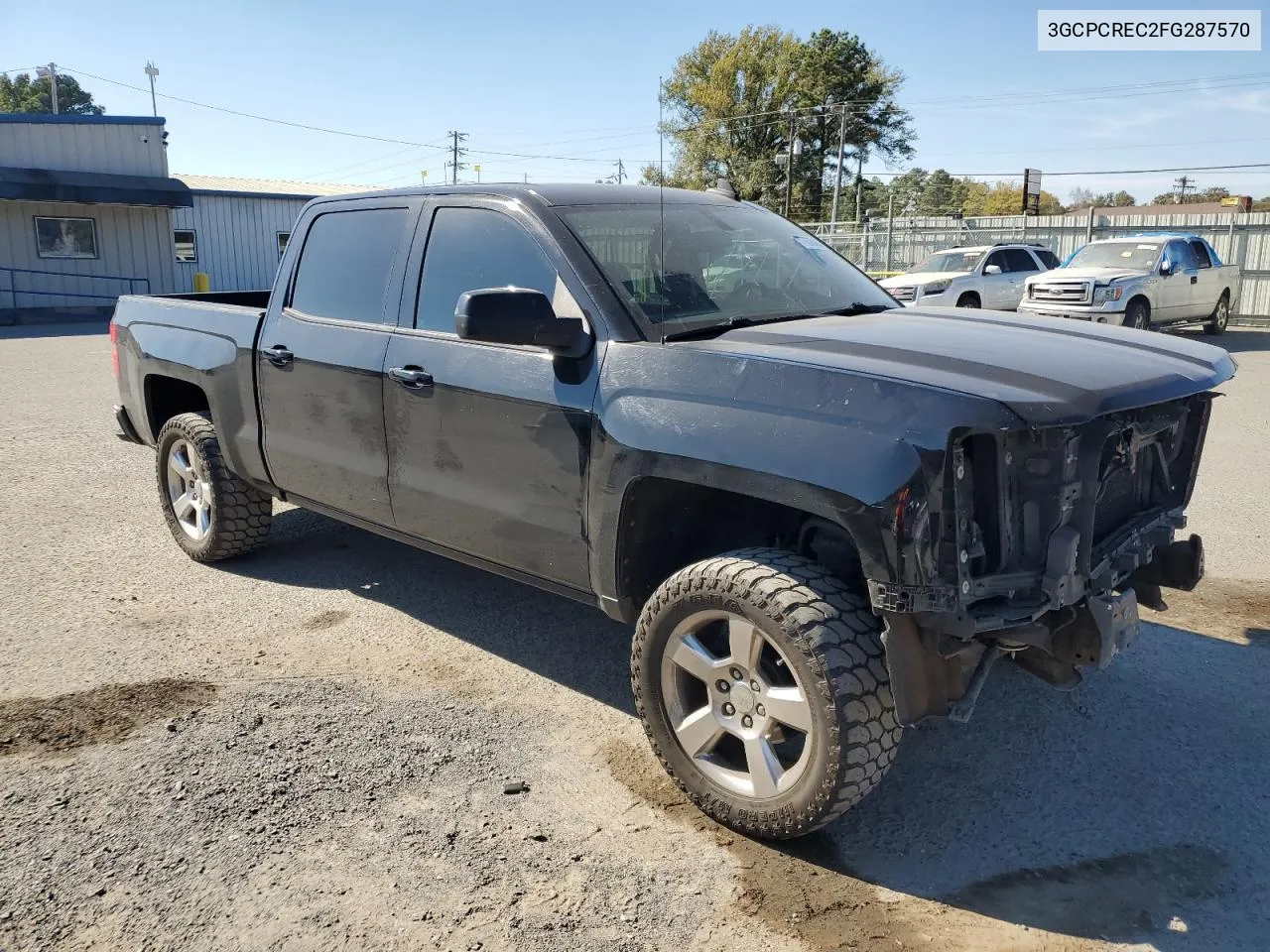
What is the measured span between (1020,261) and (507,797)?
1976 centimetres

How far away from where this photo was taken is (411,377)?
401 cm

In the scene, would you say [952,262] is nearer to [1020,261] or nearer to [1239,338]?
[1020,261]

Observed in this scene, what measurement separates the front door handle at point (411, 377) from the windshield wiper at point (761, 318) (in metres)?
1.08

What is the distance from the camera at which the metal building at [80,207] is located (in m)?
26.3

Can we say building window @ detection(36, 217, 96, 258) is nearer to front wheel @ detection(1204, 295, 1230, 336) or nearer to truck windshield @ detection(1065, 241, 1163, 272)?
truck windshield @ detection(1065, 241, 1163, 272)

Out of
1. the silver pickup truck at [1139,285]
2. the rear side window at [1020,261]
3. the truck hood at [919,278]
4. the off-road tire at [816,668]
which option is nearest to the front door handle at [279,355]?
the off-road tire at [816,668]

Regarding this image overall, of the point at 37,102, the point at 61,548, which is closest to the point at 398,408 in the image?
the point at 61,548

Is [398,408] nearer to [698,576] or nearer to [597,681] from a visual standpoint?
[597,681]

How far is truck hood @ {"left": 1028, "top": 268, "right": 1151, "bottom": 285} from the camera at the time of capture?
16.9m

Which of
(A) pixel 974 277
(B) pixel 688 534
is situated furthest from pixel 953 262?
(B) pixel 688 534

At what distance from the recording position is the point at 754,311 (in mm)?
3770

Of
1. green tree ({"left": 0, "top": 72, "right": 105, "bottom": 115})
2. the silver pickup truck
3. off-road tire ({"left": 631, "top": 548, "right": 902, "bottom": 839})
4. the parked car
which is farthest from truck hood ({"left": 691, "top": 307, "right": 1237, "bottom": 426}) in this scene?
green tree ({"left": 0, "top": 72, "right": 105, "bottom": 115})

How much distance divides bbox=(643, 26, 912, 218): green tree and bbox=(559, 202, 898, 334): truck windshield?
58.1 m

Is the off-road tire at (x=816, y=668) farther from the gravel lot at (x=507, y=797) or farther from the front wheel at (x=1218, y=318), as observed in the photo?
the front wheel at (x=1218, y=318)
